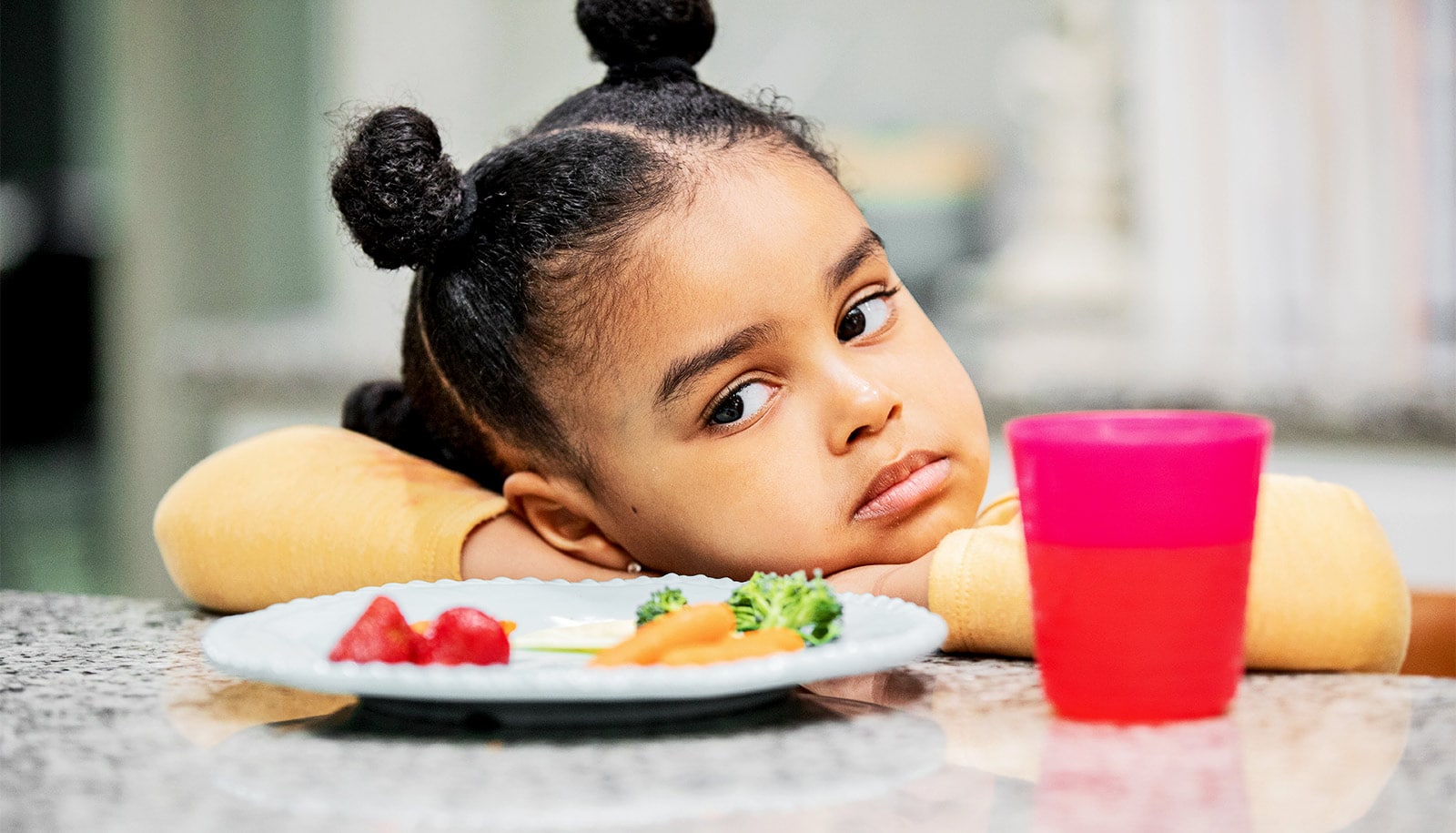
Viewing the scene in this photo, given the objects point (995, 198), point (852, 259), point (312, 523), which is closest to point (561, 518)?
point (312, 523)

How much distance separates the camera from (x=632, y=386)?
41.3 inches

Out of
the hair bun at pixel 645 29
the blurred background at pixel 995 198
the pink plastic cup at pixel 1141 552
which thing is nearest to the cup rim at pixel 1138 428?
the pink plastic cup at pixel 1141 552

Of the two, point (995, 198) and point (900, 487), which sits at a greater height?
point (995, 198)

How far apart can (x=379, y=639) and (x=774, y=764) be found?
208mm

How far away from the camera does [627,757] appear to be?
64 centimetres

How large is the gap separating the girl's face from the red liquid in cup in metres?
0.32

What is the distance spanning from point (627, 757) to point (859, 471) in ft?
1.29

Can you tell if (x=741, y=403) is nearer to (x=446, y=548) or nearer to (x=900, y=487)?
(x=900, y=487)

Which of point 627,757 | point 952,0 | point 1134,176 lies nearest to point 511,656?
point 627,757

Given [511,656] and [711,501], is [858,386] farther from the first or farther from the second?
[511,656]

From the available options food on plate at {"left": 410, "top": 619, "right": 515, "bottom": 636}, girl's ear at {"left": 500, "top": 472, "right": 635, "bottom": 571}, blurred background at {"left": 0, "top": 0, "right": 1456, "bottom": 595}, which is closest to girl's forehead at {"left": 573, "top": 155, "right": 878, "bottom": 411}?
girl's ear at {"left": 500, "top": 472, "right": 635, "bottom": 571}

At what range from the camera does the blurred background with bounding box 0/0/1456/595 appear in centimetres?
238

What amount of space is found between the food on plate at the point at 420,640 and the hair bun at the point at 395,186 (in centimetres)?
40

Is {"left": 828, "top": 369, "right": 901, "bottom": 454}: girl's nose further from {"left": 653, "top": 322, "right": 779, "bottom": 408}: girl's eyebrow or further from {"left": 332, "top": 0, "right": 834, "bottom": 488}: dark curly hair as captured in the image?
{"left": 332, "top": 0, "right": 834, "bottom": 488}: dark curly hair
